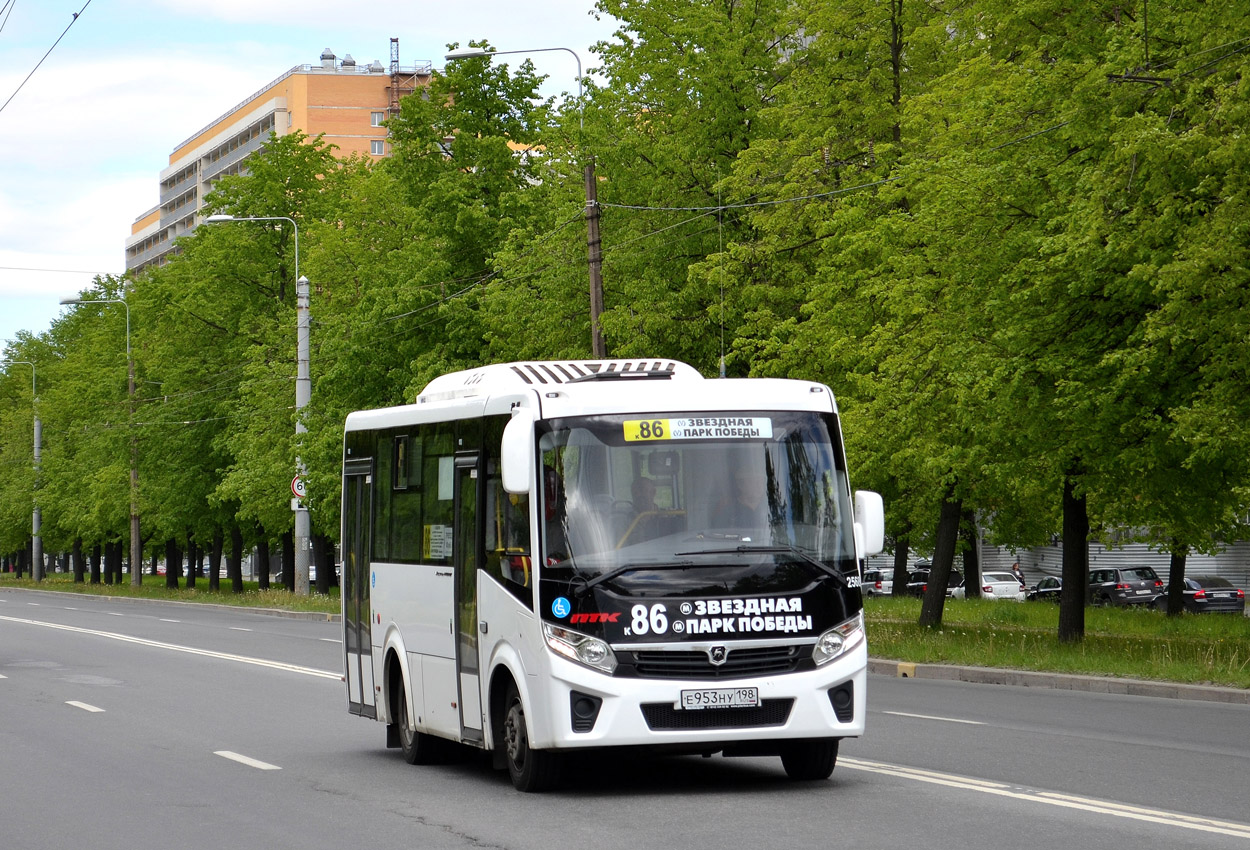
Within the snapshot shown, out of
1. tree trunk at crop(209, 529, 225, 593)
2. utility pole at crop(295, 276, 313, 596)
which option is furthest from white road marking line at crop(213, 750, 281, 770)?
tree trunk at crop(209, 529, 225, 593)

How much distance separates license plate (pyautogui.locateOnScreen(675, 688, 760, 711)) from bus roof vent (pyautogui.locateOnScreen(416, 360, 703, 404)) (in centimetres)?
236

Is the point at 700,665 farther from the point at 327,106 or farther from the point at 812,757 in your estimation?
the point at 327,106

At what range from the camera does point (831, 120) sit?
107 ft

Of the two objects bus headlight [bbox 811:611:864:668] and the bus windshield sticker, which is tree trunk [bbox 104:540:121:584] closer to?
the bus windshield sticker

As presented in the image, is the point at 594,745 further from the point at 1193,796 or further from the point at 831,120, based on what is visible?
the point at 831,120

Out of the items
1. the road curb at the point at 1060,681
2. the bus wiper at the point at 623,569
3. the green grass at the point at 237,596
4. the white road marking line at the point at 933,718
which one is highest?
the bus wiper at the point at 623,569

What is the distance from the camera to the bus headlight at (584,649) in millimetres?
10742

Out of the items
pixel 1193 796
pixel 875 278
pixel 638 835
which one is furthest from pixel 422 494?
pixel 875 278

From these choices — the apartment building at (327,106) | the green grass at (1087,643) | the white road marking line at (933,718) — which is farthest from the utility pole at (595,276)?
the apartment building at (327,106)

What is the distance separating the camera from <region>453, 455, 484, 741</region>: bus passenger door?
39.3ft

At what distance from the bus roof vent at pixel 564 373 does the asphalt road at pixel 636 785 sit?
8.94ft

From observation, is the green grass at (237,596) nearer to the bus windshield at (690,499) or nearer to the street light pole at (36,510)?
the street light pole at (36,510)

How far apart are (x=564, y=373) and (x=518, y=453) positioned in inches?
66.6

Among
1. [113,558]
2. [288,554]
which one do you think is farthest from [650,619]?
[113,558]
